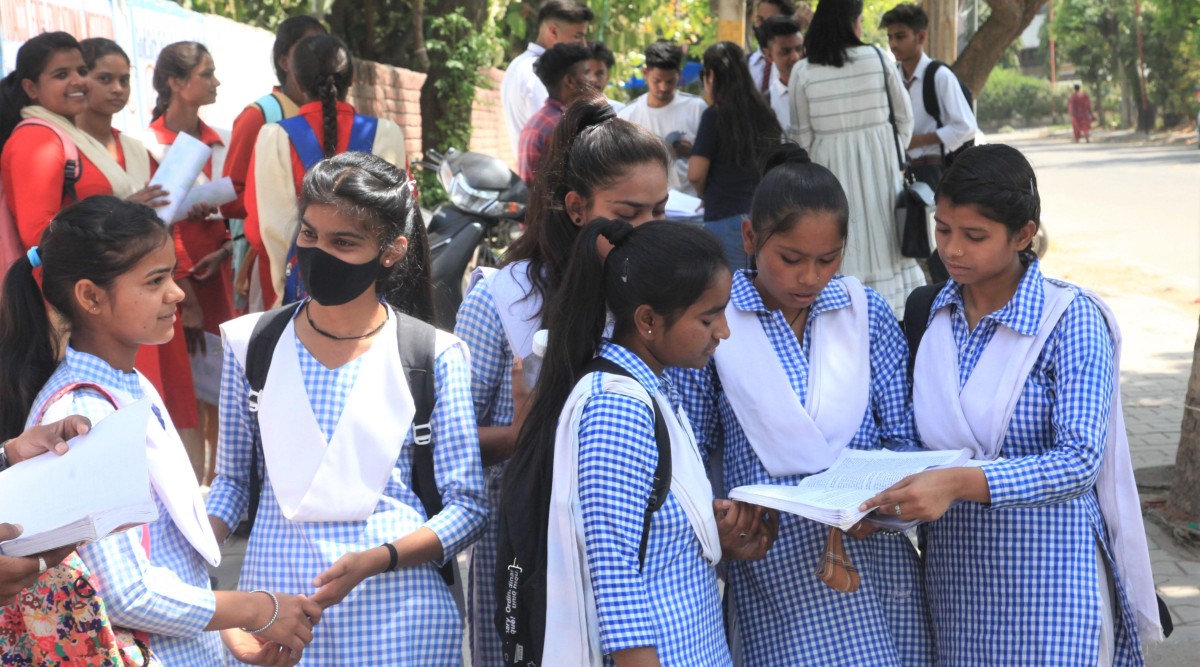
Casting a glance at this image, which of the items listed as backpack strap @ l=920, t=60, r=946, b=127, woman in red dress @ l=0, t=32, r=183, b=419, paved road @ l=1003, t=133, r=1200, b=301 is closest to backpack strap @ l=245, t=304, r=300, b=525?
woman in red dress @ l=0, t=32, r=183, b=419

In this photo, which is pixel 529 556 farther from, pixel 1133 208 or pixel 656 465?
pixel 1133 208

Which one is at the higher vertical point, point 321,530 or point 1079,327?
point 1079,327

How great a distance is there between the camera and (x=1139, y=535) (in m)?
2.55

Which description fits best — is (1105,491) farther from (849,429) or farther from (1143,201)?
(1143,201)

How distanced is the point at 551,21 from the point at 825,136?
1732 mm

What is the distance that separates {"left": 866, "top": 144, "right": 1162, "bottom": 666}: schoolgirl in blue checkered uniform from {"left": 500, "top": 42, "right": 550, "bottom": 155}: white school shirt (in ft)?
14.5

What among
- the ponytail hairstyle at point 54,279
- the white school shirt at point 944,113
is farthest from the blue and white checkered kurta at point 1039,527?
the white school shirt at point 944,113

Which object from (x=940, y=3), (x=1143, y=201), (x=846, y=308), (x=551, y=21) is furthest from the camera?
(x=1143, y=201)

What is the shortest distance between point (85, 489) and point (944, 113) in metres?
5.56

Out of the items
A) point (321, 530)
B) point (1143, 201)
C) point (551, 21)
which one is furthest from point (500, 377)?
point (1143, 201)

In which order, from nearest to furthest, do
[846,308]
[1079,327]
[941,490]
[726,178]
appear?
[941,490]
[1079,327]
[846,308]
[726,178]

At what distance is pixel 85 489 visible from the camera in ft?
6.33

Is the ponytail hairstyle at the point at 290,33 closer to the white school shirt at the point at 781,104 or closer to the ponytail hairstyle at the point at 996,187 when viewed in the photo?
the white school shirt at the point at 781,104

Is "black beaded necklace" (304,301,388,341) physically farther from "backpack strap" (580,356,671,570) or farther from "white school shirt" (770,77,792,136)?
"white school shirt" (770,77,792,136)
